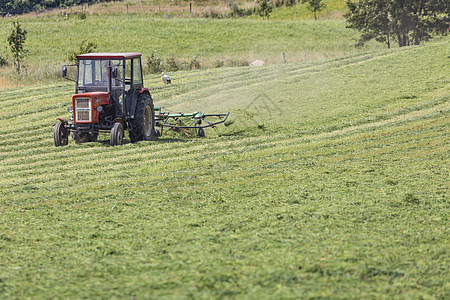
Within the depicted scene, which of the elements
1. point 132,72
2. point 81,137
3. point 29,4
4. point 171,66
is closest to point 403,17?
point 171,66

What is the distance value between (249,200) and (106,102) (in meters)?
5.73

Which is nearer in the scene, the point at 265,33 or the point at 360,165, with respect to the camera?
the point at 360,165

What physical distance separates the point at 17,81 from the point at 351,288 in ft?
74.9

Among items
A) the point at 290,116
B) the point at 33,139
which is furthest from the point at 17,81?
the point at 290,116

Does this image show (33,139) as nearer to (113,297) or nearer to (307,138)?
(307,138)

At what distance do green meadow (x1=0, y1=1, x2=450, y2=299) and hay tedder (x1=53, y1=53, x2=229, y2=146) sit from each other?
0.42m

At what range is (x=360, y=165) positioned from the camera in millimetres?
9656

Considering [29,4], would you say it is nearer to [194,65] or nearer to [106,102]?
[194,65]

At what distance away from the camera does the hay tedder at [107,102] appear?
1202 cm

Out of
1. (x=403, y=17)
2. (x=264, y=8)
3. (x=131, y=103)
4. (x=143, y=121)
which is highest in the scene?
(x=264, y=8)

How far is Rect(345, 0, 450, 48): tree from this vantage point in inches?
1291

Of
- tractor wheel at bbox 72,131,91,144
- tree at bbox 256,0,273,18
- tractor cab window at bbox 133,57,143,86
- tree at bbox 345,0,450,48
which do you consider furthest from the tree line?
tractor wheel at bbox 72,131,91,144

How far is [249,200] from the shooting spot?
7.64m

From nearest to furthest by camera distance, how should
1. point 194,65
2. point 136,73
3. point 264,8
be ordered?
point 136,73 < point 194,65 < point 264,8
